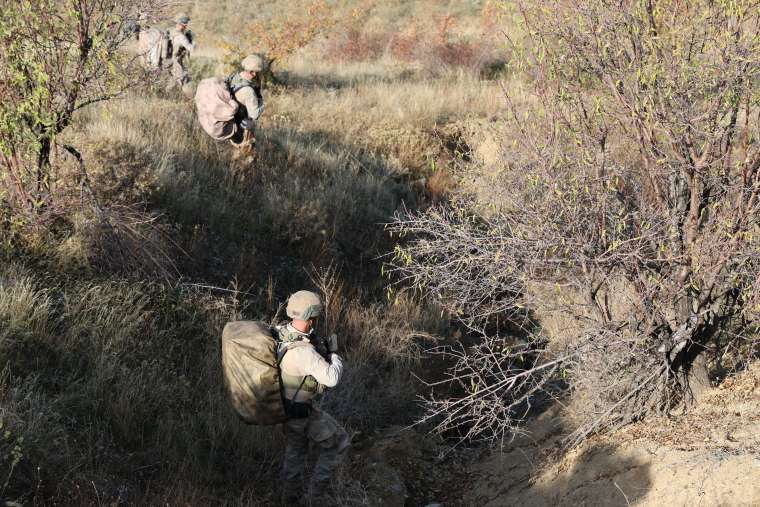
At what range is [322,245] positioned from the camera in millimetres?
9383

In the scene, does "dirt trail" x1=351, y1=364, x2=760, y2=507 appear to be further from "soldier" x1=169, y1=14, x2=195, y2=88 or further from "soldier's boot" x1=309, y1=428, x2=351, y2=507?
"soldier" x1=169, y1=14, x2=195, y2=88

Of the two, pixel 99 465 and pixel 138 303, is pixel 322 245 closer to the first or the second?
pixel 138 303

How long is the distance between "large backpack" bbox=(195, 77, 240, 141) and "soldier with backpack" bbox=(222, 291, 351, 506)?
4723 millimetres

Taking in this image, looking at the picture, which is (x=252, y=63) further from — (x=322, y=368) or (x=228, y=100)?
(x=322, y=368)

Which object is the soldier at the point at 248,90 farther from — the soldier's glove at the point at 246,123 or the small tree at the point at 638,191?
the small tree at the point at 638,191

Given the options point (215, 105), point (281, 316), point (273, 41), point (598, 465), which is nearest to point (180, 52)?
point (273, 41)

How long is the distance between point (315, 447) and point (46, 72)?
421 centimetres

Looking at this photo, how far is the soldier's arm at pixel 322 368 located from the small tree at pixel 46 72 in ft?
11.5

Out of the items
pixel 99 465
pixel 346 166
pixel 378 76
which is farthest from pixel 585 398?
pixel 378 76

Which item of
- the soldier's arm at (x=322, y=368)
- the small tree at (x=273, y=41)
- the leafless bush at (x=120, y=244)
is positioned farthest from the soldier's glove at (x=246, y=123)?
the soldier's arm at (x=322, y=368)

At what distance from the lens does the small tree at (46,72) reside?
21.7ft

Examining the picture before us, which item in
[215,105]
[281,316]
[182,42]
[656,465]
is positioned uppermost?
[215,105]

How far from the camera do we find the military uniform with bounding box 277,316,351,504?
4.67m

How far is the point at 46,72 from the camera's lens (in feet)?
22.6
